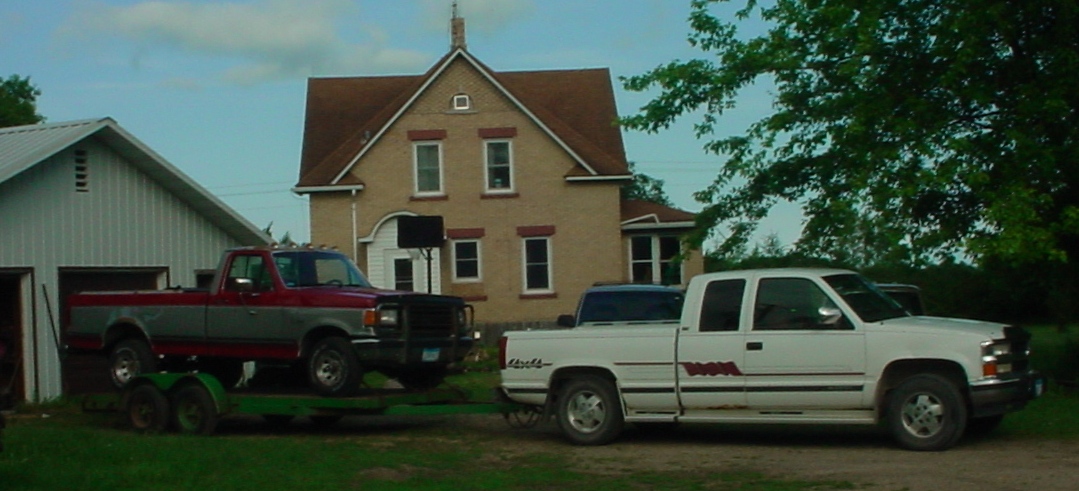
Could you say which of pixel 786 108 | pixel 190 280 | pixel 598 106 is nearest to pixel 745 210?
pixel 786 108

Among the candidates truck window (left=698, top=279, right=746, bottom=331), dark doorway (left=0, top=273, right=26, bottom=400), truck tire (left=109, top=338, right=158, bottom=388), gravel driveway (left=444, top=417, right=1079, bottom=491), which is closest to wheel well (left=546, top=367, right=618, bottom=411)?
gravel driveway (left=444, top=417, right=1079, bottom=491)

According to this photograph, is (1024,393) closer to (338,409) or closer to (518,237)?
(338,409)

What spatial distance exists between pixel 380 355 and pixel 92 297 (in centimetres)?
442

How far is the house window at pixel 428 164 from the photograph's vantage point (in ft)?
125

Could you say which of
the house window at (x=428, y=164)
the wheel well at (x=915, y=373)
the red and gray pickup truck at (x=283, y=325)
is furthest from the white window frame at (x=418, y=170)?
the wheel well at (x=915, y=373)

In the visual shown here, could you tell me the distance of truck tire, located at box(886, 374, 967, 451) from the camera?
13508mm

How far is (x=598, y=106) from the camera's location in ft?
136

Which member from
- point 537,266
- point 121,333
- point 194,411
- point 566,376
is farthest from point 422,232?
point 566,376

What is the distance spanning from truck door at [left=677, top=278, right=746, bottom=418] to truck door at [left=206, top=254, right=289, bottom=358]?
4.58 meters

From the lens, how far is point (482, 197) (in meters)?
38.2

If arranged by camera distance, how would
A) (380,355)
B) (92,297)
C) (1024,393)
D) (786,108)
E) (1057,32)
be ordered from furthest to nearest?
(786,108), (1057,32), (92,297), (380,355), (1024,393)

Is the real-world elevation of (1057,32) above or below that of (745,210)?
above

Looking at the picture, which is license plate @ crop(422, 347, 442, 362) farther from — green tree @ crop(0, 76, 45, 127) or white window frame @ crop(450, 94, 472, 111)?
green tree @ crop(0, 76, 45, 127)

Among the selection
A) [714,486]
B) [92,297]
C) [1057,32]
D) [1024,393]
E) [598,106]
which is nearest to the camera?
[714,486]
